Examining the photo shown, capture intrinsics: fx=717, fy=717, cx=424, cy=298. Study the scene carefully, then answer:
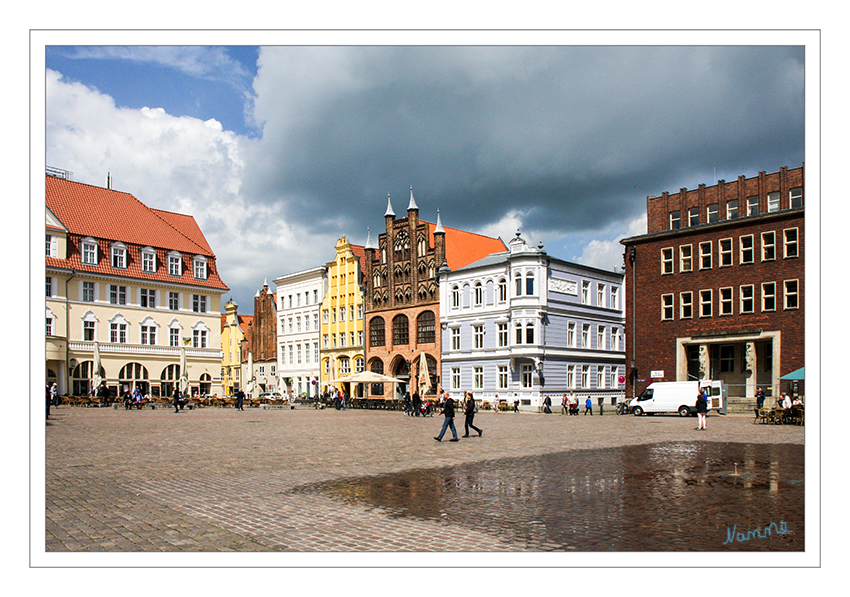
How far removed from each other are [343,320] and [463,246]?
15.5 metres

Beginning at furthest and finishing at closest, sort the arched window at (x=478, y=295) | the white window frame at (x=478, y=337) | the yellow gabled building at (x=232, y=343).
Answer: the yellow gabled building at (x=232, y=343), the arched window at (x=478, y=295), the white window frame at (x=478, y=337)

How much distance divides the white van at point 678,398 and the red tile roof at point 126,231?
36576 mm

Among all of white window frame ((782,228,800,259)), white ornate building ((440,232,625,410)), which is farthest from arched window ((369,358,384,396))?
white window frame ((782,228,800,259))

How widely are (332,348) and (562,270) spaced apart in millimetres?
27369

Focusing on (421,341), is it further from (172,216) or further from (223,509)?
(223,509)

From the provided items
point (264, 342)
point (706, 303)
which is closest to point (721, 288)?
point (706, 303)

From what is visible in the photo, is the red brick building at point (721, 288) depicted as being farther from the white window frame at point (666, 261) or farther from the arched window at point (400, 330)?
the arched window at point (400, 330)

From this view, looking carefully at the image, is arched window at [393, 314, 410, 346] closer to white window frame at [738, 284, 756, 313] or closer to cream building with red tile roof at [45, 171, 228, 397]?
cream building with red tile roof at [45, 171, 228, 397]

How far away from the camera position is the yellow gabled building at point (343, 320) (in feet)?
232

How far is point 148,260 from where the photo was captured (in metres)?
56.8

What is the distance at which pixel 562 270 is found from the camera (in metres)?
56.2

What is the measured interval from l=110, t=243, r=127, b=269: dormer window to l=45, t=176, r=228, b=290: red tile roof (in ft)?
1.30

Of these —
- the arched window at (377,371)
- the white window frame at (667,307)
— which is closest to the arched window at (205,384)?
the arched window at (377,371)
